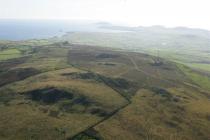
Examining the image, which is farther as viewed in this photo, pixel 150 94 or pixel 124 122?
pixel 150 94

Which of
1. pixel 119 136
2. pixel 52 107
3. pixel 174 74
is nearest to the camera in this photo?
pixel 119 136

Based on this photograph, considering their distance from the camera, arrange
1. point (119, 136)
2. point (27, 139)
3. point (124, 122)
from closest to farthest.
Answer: point (27, 139)
point (119, 136)
point (124, 122)

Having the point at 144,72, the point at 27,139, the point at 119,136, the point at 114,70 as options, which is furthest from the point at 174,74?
the point at 27,139

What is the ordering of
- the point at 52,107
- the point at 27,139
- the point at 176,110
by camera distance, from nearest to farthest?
the point at 27,139 → the point at 52,107 → the point at 176,110

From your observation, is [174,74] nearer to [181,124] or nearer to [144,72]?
[144,72]

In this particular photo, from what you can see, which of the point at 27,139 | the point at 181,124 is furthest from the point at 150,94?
the point at 27,139

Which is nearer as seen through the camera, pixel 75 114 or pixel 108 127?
pixel 108 127

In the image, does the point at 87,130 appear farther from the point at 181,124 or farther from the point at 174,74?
the point at 174,74

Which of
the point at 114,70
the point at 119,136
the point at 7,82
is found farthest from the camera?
the point at 114,70
